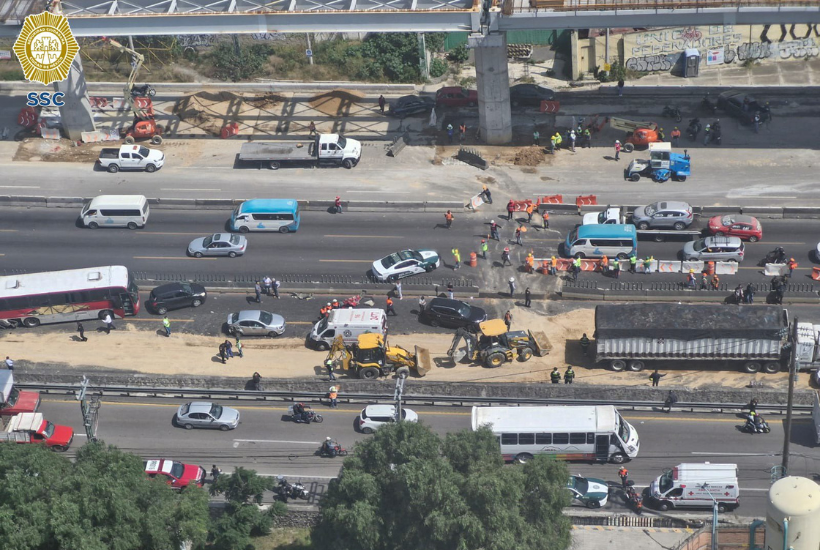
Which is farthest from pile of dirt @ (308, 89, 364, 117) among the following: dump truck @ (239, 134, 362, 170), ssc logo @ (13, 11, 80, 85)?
ssc logo @ (13, 11, 80, 85)

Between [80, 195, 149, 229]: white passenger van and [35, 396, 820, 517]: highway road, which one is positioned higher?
[80, 195, 149, 229]: white passenger van

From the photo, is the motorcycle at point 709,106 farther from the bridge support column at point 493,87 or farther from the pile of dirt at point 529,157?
the bridge support column at point 493,87

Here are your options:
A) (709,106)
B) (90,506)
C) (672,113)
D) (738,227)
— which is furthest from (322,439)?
(709,106)

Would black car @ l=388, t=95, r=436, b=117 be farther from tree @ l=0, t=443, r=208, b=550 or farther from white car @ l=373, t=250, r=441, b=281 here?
tree @ l=0, t=443, r=208, b=550

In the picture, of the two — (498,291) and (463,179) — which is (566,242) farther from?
(463,179)

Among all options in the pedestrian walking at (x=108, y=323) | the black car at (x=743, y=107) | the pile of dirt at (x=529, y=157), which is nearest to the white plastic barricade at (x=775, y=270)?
the black car at (x=743, y=107)
